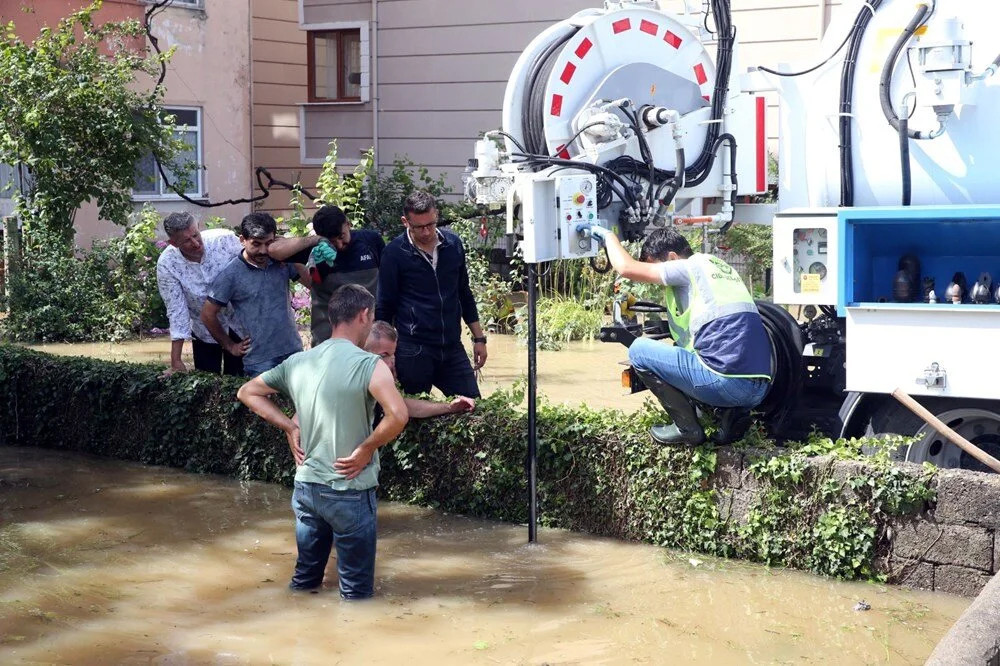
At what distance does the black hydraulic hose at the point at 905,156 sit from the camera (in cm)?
674

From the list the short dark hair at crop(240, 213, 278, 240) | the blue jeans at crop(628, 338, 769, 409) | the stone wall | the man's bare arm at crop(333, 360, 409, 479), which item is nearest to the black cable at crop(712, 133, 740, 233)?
the blue jeans at crop(628, 338, 769, 409)

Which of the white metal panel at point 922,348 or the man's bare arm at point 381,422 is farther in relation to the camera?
the white metal panel at point 922,348

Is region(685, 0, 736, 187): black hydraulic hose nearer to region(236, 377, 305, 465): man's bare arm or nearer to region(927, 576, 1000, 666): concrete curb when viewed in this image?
region(236, 377, 305, 465): man's bare arm

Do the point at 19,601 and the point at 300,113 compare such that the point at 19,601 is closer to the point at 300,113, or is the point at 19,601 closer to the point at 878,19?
the point at 878,19

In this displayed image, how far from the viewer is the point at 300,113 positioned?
20000 millimetres

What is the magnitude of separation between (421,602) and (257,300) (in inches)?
108

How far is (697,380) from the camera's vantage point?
→ 257 inches

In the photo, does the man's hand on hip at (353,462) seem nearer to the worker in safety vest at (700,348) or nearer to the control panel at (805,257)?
the worker in safety vest at (700,348)

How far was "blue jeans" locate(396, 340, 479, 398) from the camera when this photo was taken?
25.9ft

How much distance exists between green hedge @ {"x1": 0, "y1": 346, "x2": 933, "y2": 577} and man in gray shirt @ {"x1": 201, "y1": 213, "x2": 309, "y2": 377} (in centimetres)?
51

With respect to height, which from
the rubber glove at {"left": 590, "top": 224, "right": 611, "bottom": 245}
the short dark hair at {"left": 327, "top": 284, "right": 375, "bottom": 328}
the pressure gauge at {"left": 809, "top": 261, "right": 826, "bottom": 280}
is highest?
the rubber glove at {"left": 590, "top": 224, "right": 611, "bottom": 245}

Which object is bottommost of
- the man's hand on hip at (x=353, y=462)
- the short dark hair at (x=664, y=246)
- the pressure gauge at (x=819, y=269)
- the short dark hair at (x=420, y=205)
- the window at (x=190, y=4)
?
the man's hand on hip at (x=353, y=462)

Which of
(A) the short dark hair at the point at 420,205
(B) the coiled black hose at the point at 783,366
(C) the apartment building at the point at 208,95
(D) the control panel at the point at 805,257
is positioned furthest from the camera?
(C) the apartment building at the point at 208,95

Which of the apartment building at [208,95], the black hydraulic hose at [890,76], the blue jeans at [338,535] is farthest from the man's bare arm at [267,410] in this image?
the apartment building at [208,95]
